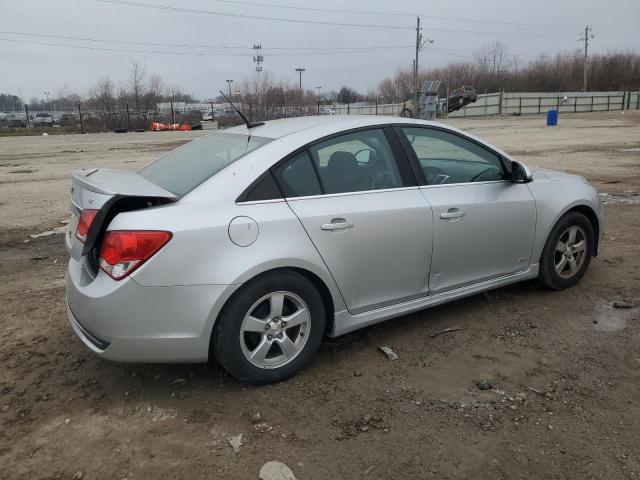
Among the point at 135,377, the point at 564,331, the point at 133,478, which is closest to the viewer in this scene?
the point at 133,478

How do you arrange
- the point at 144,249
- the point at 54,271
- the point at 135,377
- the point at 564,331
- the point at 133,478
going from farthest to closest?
the point at 54,271 < the point at 564,331 < the point at 135,377 < the point at 144,249 < the point at 133,478

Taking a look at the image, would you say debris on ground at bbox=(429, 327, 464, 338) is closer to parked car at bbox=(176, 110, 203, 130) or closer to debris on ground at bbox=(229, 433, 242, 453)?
debris on ground at bbox=(229, 433, 242, 453)

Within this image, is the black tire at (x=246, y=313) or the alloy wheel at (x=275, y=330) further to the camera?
the alloy wheel at (x=275, y=330)

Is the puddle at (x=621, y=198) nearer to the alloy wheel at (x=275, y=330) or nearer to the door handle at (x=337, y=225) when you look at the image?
the door handle at (x=337, y=225)

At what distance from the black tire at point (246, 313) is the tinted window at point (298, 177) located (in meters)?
0.50

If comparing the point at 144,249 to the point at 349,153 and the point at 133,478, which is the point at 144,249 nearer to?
the point at 133,478

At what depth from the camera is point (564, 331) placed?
3.89 m

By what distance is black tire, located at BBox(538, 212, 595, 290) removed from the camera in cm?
444

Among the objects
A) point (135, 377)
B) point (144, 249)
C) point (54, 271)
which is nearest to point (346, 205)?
point (144, 249)

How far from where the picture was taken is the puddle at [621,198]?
8.34 meters

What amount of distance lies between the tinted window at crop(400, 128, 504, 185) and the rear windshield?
1.16 meters

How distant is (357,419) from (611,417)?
1347 mm

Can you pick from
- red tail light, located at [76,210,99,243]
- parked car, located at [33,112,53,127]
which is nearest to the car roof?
red tail light, located at [76,210,99,243]

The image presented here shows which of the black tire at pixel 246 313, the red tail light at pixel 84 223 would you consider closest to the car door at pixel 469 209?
the black tire at pixel 246 313
